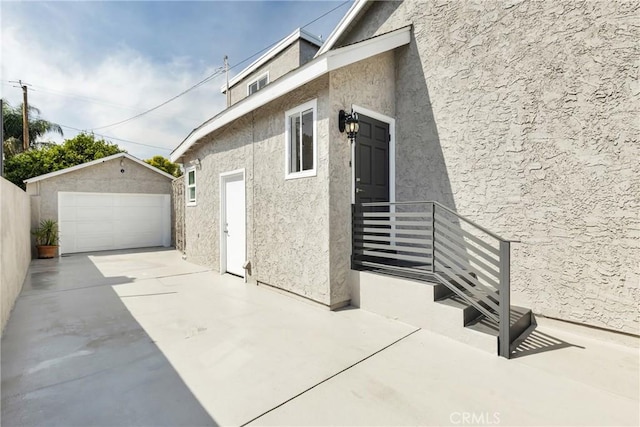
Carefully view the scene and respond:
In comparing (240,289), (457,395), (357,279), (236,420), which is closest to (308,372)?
(236,420)

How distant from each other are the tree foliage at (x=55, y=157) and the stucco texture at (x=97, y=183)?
149 inches

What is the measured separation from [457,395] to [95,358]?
3683mm

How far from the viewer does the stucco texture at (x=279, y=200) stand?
467 cm

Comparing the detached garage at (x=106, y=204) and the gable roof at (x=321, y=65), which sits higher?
the gable roof at (x=321, y=65)

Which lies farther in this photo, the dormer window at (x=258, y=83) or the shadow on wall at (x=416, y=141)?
the dormer window at (x=258, y=83)

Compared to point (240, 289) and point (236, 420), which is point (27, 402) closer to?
point (236, 420)

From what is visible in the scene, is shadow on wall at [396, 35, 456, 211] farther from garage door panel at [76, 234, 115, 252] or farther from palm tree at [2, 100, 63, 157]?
palm tree at [2, 100, 63, 157]

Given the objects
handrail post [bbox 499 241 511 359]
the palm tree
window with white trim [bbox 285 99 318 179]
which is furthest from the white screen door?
the palm tree

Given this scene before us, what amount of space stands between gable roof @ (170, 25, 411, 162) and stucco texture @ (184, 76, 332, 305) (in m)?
0.28

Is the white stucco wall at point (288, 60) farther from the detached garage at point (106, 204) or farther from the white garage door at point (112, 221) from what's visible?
the white garage door at point (112, 221)

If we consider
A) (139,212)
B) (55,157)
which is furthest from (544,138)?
(55,157)

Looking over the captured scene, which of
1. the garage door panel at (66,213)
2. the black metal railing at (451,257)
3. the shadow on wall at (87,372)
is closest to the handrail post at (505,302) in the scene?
the black metal railing at (451,257)

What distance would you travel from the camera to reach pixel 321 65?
423 centimetres

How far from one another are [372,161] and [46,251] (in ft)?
39.4
